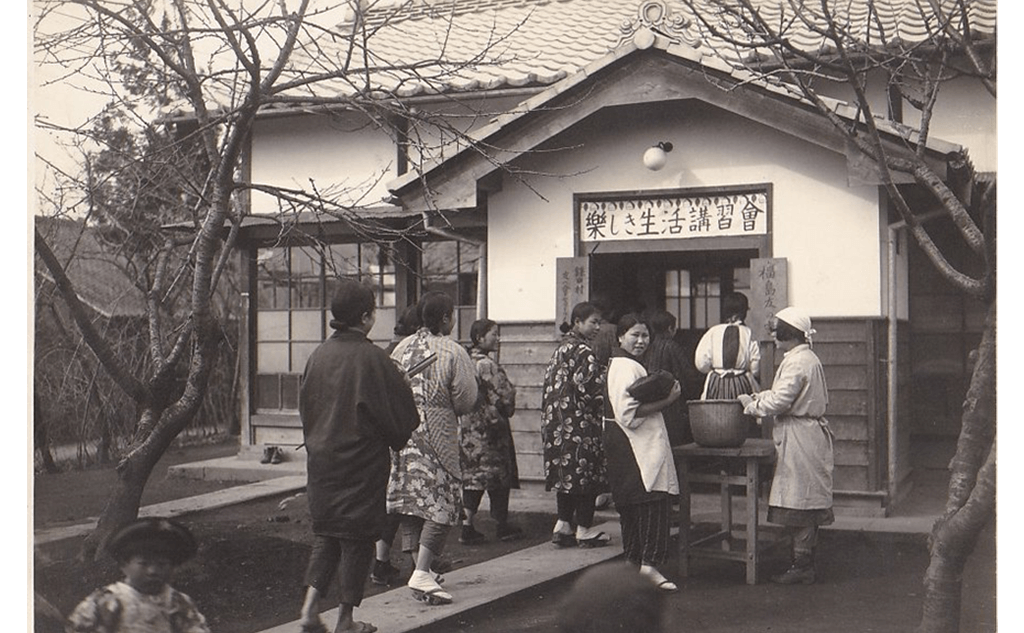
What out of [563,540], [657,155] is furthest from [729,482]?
[657,155]

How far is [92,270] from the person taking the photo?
6.84 meters

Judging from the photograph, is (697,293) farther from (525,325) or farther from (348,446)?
(348,446)

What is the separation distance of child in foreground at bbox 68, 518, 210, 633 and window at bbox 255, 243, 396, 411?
551 centimetres

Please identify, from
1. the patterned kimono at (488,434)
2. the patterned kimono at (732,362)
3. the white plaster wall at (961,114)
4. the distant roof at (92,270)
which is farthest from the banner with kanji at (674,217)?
the distant roof at (92,270)

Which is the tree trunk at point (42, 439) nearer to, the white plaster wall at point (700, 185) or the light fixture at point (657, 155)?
the white plaster wall at point (700, 185)

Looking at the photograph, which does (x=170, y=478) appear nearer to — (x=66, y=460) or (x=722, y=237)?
(x=66, y=460)

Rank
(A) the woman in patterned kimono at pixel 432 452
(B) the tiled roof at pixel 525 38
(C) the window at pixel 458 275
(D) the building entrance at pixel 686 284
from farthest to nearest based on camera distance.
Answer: (D) the building entrance at pixel 686 284 → (C) the window at pixel 458 275 → (B) the tiled roof at pixel 525 38 → (A) the woman in patterned kimono at pixel 432 452

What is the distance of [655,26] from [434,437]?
13.1 ft

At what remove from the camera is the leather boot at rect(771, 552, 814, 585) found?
5707 mm

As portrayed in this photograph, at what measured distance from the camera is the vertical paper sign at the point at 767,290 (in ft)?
24.2

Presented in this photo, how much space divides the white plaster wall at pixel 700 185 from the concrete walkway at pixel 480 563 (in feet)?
4.98

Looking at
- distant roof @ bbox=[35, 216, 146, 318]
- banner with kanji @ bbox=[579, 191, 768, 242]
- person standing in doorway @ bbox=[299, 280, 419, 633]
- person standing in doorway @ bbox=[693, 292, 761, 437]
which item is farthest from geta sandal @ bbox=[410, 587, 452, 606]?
banner with kanji @ bbox=[579, 191, 768, 242]
